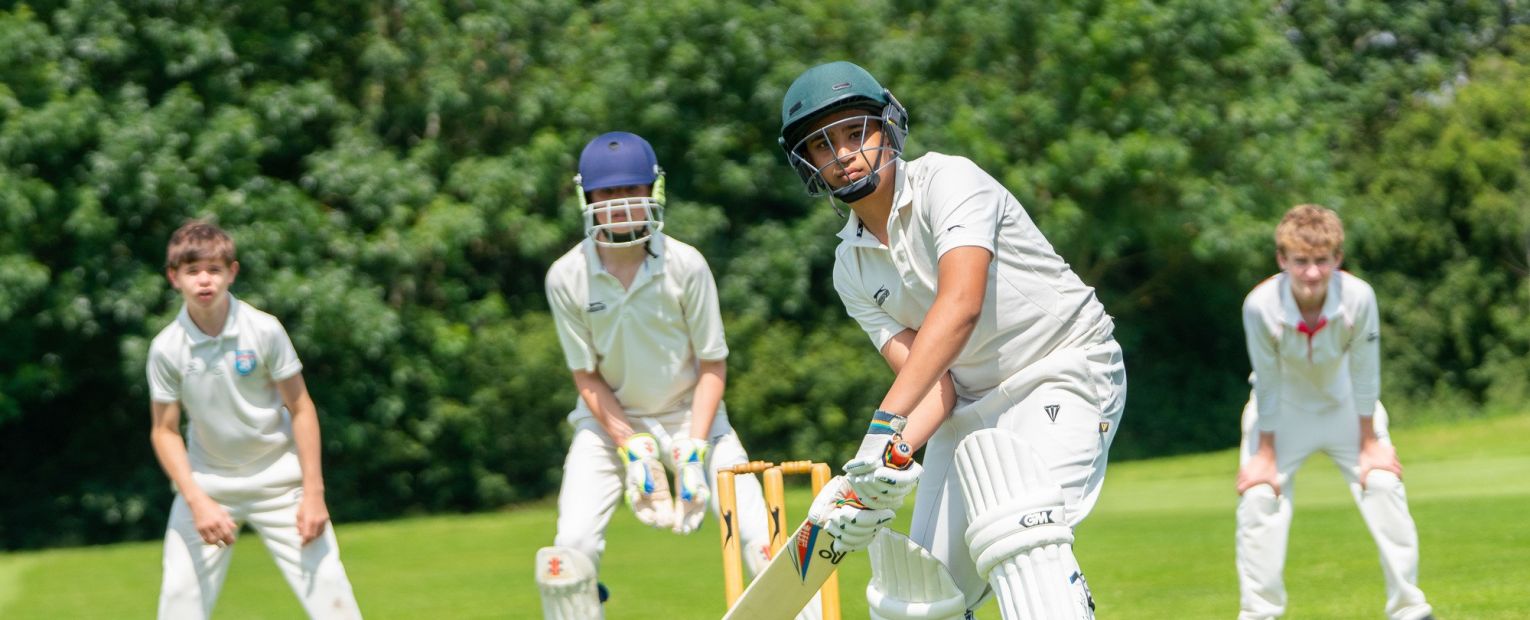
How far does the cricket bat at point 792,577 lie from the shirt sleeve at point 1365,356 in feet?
9.01

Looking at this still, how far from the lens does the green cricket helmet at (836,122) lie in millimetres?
3863

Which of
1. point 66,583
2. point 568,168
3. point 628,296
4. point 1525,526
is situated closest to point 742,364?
point 568,168

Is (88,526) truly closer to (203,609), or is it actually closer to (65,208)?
(65,208)

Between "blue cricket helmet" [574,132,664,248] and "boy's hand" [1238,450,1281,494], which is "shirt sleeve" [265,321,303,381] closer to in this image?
"blue cricket helmet" [574,132,664,248]

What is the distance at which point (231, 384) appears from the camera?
5488 millimetres

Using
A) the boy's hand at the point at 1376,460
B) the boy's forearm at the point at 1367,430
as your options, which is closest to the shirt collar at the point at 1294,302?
the boy's forearm at the point at 1367,430

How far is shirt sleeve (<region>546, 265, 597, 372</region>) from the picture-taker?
560cm

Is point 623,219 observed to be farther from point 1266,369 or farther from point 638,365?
point 1266,369

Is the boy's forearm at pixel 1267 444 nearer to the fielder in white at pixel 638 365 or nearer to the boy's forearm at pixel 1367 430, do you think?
the boy's forearm at pixel 1367 430

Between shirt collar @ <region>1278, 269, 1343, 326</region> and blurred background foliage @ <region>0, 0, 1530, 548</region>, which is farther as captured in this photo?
blurred background foliage @ <region>0, 0, 1530, 548</region>

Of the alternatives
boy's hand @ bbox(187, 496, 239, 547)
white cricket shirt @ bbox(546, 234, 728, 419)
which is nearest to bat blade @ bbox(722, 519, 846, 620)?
white cricket shirt @ bbox(546, 234, 728, 419)

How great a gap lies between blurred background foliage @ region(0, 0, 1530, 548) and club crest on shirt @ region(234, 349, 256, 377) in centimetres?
1043

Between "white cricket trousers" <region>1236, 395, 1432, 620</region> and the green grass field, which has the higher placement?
"white cricket trousers" <region>1236, 395, 1432, 620</region>

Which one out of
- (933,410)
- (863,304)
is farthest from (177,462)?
(933,410)
